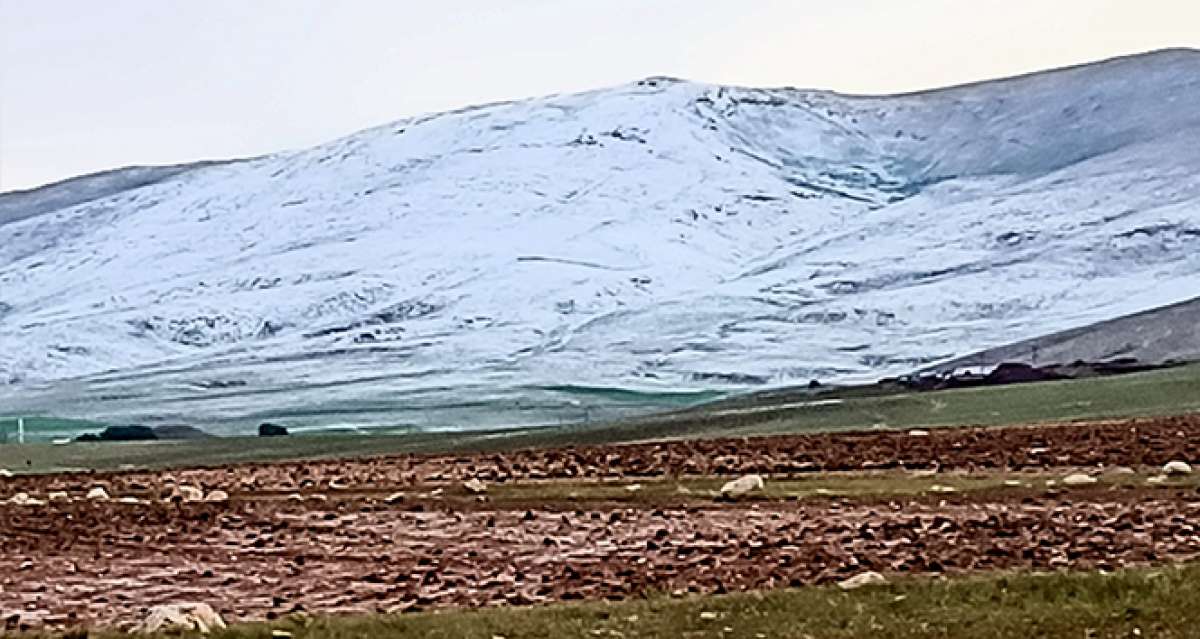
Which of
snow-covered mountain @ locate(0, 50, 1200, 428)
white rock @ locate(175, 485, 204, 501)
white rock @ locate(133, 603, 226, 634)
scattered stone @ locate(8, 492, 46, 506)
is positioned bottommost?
white rock @ locate(175, 485, 204, 501)

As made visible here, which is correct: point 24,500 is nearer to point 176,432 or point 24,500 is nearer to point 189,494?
point 189,494

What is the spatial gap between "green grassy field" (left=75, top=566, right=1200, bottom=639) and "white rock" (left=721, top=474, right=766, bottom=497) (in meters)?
12.5

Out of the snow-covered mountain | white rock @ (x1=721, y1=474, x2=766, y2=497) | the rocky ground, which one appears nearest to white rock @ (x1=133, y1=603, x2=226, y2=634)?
the rocky ground

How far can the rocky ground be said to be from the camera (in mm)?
18047

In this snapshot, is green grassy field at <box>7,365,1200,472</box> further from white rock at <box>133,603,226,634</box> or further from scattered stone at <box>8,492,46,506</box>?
white rock at <box>133,603,226,634</box>

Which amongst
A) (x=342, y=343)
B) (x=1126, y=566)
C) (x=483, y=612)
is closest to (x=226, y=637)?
(x=483, y=612)

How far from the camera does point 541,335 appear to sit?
133 metres

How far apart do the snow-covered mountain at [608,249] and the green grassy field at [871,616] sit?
273ft

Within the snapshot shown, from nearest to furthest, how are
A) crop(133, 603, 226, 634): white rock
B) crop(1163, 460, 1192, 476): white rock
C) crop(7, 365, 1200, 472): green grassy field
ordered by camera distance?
crop(133, 603, 226, 634): white rock < crop(1163, 460, 1192, 476): white rock < crop(7, 365, 1200, 472): green grassy field

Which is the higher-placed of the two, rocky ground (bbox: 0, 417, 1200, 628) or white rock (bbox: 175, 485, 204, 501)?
white rock (bbox: 175, 485, 204, 501)

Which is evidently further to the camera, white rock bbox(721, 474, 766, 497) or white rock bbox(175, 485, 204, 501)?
white rock bbox(175, 485, 204, 501)

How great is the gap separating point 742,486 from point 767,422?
102ft

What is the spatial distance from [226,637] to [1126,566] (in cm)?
735

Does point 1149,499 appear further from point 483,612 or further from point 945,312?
point 945,312
